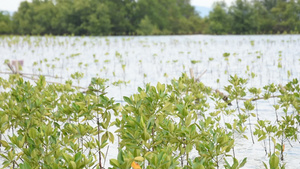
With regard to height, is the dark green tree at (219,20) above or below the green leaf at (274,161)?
above

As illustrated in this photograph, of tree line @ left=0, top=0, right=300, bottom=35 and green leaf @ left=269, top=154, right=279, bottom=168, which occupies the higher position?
tree line @ left=0, top=0, right=300, bottom=35

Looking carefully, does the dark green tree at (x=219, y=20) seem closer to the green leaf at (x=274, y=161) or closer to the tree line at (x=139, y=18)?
the tree line at (x=139, y=18)

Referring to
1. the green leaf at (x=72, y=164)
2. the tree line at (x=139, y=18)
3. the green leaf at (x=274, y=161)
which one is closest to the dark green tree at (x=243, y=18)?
the tree line at (x=139, y=18)

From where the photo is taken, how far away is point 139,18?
46875mm

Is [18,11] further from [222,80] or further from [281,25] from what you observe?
[222,80]

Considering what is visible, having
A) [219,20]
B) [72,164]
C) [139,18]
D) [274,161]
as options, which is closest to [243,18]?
[219,20]

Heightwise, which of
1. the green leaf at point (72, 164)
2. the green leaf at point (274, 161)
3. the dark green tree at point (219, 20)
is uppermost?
the dark green tree at point (219, 20)

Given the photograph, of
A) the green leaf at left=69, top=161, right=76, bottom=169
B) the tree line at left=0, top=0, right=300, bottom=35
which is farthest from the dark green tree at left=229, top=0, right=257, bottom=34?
the green leaf at left=69, top=161, right=76, bottom=169

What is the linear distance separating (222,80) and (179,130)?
7.94 meters

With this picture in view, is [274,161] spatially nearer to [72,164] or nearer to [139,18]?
[72,164]

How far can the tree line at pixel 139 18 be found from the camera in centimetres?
4166

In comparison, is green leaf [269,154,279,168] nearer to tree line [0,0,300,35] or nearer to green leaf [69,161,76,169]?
green leaf [69,161,76,169]

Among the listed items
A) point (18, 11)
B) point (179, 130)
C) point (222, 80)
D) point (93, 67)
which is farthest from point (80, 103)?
point (18, 11)

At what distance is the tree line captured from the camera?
4166cm
